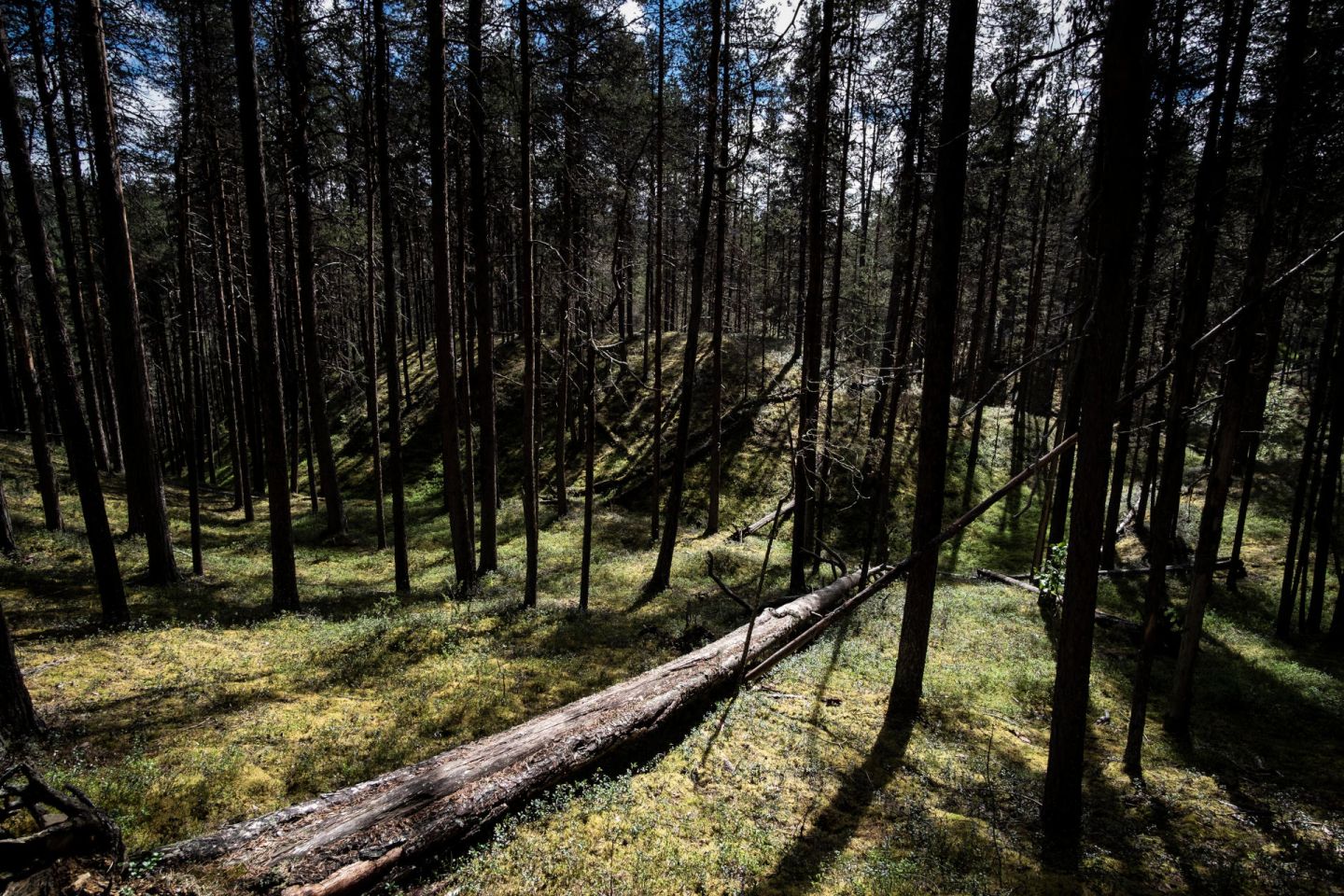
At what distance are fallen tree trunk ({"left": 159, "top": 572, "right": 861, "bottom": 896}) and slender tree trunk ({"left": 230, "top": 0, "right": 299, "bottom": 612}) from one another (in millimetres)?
6964

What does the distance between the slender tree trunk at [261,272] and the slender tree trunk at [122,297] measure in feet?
7.07

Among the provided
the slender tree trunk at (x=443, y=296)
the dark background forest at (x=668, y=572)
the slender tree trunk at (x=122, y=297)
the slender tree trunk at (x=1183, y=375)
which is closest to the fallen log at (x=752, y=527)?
the dark background forest at (x=668, y=572)

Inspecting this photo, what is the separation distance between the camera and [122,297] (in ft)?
35.7

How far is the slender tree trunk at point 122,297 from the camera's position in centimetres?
962

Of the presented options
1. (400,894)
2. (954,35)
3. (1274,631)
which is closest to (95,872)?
(400,894)

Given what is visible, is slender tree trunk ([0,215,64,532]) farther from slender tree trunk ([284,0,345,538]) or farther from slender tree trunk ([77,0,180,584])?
slender tree trunk ([284,0,345,538])

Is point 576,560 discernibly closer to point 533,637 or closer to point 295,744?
point 533,637

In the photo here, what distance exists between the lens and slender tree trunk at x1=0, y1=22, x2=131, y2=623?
8406 mm

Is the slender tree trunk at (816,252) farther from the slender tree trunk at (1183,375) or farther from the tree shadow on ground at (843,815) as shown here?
the slender tree trunk at (1183,375)

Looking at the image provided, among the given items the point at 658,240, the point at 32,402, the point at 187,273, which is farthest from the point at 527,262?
the point at 32,402

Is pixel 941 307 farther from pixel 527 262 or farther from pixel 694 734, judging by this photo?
pixel 527 262

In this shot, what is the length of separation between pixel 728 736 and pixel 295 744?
5.53 m

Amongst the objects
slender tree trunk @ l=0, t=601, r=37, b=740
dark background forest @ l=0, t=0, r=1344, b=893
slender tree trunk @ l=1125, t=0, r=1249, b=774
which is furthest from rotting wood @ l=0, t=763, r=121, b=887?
slender tree trunk @ l=1125, t=0, r=1249, b=774

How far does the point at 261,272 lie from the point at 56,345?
3.32 m
